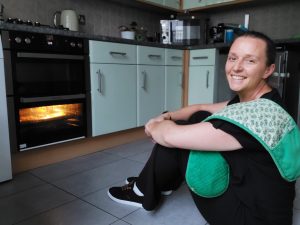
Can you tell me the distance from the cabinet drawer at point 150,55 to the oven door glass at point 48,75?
0.63 metres

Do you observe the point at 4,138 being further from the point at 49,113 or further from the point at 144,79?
the point at 144,79

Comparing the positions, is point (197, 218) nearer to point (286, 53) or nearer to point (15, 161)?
point (15, 161)

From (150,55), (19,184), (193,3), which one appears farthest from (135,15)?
(19,184)

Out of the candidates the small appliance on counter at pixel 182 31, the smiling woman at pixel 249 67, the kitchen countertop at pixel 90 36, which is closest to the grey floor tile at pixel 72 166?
the kitchen countertop at pixel 90 36

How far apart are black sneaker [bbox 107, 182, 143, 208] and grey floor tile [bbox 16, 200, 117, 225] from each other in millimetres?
118

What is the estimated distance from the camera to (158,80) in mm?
2711

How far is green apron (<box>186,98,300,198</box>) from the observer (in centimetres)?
69

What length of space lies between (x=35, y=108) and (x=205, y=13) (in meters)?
2.49

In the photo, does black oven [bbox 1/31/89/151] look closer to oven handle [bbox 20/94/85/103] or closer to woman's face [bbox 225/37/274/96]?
oven handle [bbox 20/94/85/103]

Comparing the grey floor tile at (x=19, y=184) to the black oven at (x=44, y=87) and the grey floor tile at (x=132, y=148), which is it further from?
the grey floor tile at (x=132, y=148)

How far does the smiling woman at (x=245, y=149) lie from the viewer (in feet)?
2.33

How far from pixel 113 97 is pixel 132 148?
1.57 feet

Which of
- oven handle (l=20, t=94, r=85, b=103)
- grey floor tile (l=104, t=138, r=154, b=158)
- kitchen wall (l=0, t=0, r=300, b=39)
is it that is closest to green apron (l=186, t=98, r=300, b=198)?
oven handle (l=20, t=94, r=85, b=103)

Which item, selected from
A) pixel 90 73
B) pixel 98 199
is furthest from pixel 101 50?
pixel 98 199
